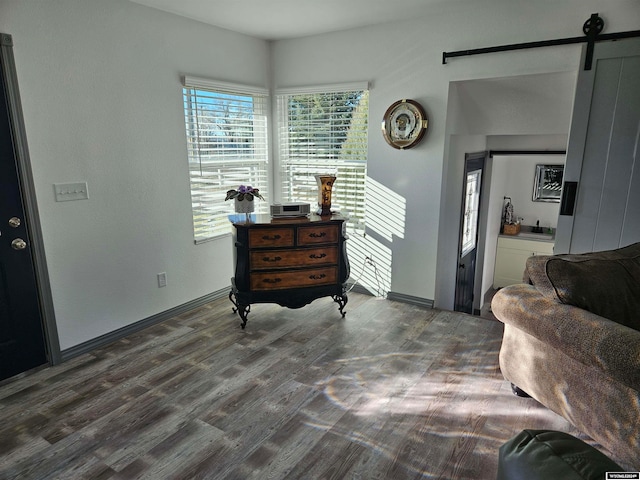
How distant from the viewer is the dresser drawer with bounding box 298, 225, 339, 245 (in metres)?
3.43

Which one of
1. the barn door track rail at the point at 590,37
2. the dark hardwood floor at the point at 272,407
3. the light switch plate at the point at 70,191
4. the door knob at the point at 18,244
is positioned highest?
the barn door track rail at the point at 590,37

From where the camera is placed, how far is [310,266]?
11.6ft

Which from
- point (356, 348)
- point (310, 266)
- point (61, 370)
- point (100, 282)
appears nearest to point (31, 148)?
point (100, 282)

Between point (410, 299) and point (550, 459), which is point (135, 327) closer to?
point (410, 299)

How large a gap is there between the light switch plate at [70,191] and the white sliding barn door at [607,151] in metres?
3.43

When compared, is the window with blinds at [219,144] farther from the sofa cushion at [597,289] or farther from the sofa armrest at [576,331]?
the sofa cushion at [597,289]

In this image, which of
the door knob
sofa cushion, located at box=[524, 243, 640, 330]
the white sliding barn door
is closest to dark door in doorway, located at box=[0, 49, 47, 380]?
the door knob

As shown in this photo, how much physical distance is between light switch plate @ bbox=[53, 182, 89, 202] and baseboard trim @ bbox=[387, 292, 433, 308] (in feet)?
9.04

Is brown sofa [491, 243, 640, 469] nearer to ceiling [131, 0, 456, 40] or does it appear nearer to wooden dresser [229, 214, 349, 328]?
wooden dresser [229, 214, 349, 328]

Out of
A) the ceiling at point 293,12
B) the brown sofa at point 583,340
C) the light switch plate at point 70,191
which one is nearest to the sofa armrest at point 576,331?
the brown sofa at point 583,340

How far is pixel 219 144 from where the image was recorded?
3969 mm

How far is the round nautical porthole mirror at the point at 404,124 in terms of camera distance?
362 cm

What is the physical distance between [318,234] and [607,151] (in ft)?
7.04

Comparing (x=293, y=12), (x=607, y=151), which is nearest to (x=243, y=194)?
(x=293, y=12)
